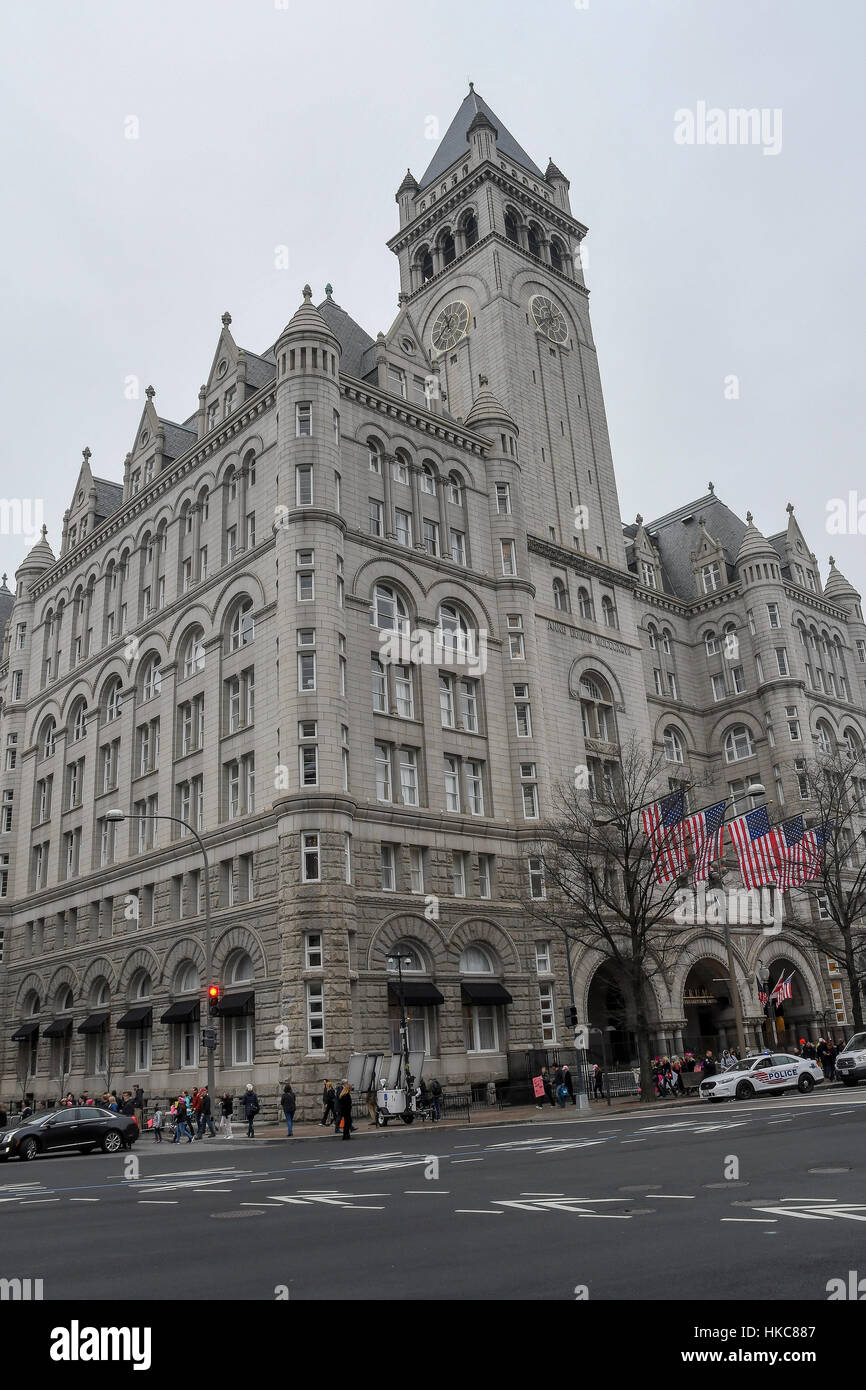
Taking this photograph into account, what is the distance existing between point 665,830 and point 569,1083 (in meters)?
10.4

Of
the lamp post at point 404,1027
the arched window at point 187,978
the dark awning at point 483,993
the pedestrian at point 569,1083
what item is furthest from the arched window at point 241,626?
the pedestrian at point 569,1083

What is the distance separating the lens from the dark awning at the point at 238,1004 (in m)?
39.4

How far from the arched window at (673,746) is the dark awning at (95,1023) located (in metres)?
35.6

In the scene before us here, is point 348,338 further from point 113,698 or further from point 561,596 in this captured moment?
point 113,698

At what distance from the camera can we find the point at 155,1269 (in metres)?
10.2

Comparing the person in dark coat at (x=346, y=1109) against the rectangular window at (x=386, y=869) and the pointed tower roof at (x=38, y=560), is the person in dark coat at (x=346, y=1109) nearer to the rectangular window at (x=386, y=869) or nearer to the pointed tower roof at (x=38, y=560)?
the rectangular window at (x=386, y=869)

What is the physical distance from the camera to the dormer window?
73.2 meters

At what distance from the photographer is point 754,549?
7019cm

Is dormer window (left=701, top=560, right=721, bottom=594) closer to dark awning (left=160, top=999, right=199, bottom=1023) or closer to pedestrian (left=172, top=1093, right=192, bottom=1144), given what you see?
dark awning (left=160, top=999, right=199, bottom=1023)

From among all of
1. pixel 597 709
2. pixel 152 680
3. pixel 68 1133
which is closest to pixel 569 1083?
pixel 68 1133

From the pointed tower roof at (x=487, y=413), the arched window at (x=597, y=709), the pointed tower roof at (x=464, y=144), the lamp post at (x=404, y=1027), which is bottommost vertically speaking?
the lamp post at (x=404, y=1027)

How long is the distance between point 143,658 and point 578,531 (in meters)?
25.8

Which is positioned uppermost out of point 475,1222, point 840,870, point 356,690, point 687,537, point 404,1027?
point 687,537
